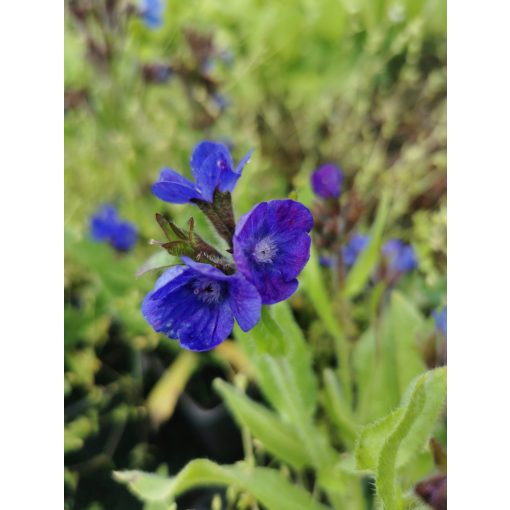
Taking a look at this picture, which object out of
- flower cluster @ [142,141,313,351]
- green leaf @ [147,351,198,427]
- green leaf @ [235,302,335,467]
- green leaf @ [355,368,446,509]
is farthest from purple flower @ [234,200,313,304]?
green leaf @ [147,351,198,427]

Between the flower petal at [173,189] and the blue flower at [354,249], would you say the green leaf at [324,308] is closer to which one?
the blue flower at [354,249]

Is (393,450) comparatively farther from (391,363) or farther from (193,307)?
(391,363)

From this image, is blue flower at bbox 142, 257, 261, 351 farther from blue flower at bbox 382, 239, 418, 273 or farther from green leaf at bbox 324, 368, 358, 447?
blue flower at bbox 382, 239, 418, 273

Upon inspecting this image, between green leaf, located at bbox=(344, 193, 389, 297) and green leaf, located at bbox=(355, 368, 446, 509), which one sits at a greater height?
green leaf, located at bbox=(344, 193, 389, 297)

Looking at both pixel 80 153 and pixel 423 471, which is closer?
pixel 423 471
